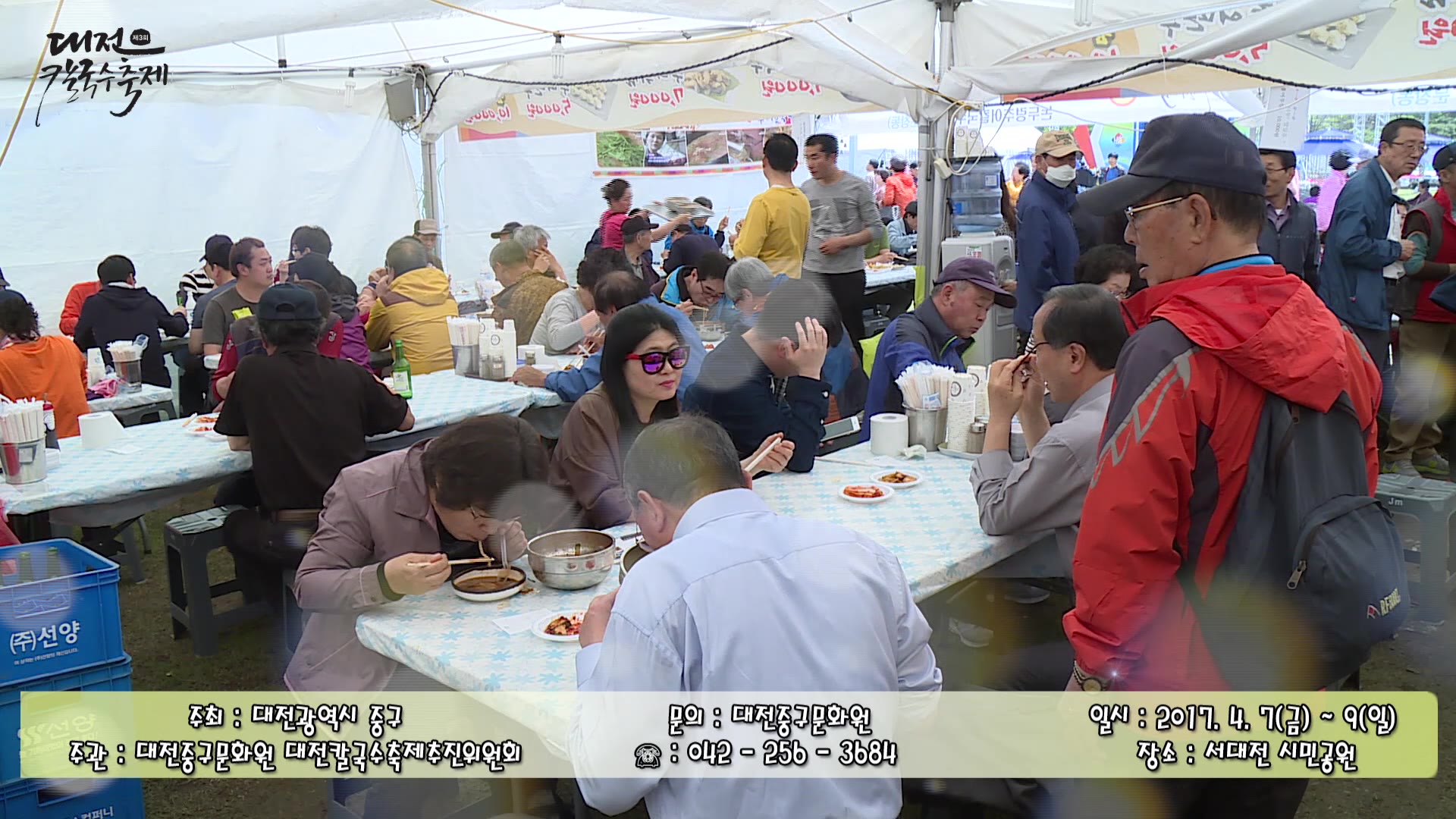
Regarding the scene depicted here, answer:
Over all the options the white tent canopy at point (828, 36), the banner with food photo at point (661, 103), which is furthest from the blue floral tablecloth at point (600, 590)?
the banner with food photo at point (661, 103)

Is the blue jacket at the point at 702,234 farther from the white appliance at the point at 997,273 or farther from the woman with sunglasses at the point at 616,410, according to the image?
the woman with sunglasses at the point at 616,410

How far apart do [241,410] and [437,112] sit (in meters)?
6.06

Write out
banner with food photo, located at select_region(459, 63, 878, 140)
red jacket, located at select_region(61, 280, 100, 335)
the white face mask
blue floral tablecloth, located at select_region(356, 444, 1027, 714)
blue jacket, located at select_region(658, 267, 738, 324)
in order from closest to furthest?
blue floral tablecloth, located at select_region(356, 444, 1027, 714), the white face mask, blue jacket, located at select_region(658, 267, 738, 324), red jacket, located at select_region(61, 280, 100, 335), banner with food photo, located at select_region(459, 63, 878, 140)

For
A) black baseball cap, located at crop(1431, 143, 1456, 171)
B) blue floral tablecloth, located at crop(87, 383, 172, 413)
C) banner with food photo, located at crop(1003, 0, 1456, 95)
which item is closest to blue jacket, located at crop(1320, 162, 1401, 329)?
black baseball cap, located at crop(1431, 143, 1456, 171)

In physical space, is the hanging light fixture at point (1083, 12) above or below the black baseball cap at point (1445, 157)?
above

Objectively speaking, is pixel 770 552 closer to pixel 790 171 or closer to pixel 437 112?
pixel 790 171

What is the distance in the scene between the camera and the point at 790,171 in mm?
6645

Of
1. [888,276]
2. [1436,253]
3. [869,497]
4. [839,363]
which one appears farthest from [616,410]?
[888,276]

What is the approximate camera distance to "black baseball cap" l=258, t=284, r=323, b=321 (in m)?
3.69

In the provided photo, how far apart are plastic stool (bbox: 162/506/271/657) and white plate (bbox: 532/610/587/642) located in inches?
88.4

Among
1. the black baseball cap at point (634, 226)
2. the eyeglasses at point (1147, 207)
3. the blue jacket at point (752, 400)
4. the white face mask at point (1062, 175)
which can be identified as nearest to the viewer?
the eyeglasses at point (1147, 207)

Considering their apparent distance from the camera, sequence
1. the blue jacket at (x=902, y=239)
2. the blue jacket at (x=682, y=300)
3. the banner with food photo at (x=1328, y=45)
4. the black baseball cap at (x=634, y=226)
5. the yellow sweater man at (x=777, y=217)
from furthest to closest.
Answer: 1. the blue jacket at (x=902, y=239)
2. the black baseball cap at (x=634, y=226)
3. the yellow sweater man at (x=777, y=217)
4. the blue jacket at (x=682, y=300)
5. the banner with food photo at (x=1328, y=45)

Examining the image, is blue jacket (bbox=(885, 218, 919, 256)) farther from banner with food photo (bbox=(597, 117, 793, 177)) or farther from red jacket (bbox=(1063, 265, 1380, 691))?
red jacket (bbox=(1063, 265, 1380, 691))

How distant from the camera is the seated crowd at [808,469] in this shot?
1.57 m
